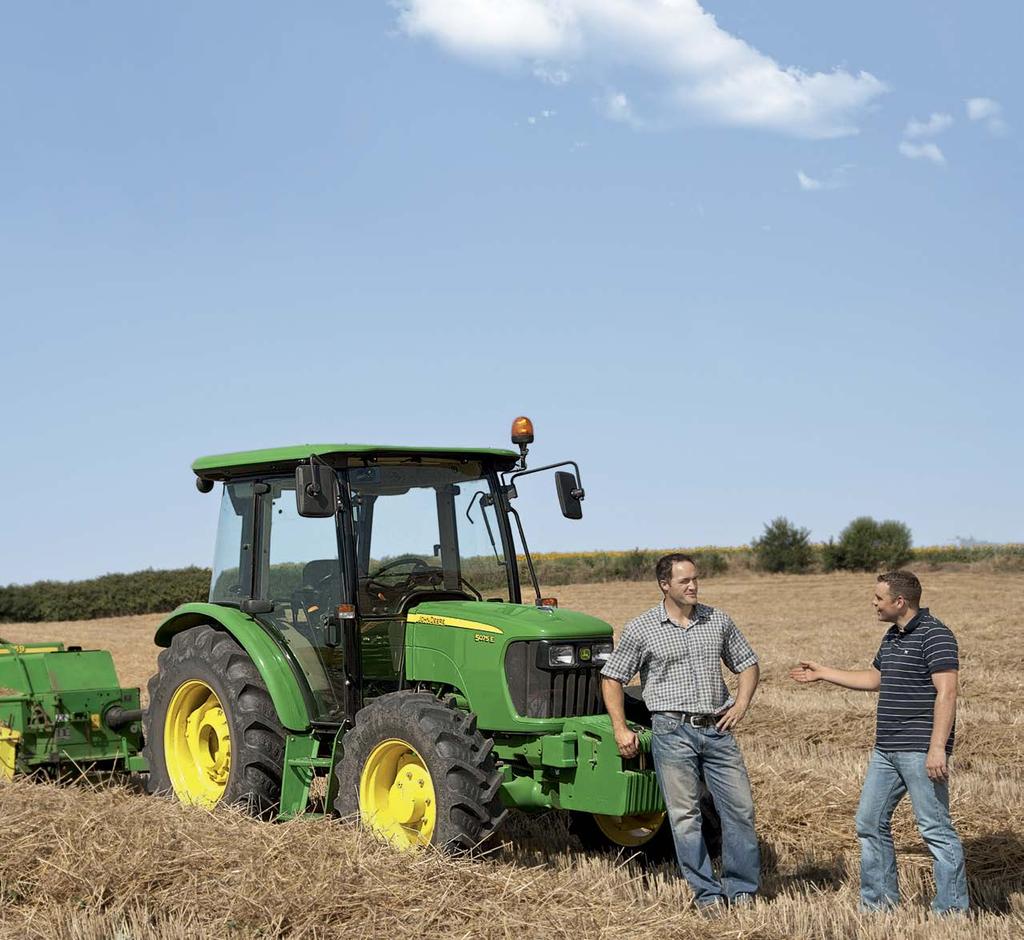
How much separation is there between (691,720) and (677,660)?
0.90 ft

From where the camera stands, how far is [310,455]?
21.9 feet

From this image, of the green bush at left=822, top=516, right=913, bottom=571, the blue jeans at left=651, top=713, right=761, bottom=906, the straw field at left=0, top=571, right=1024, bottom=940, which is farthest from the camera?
the green bush at left=822, top=516, right=913, bottom=571

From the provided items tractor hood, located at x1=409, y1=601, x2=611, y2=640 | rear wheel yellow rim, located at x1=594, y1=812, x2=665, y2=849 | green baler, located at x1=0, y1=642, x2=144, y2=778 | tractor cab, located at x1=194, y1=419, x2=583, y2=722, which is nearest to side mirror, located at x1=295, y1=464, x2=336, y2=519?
tractor cab, located at x1=194, y1=419, x2=583, y2=722

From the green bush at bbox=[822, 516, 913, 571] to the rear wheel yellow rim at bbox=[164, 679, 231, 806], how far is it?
115ft

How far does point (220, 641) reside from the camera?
24.1 feet

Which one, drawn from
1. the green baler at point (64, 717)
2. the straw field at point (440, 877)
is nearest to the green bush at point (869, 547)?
the straw field at point (440, 877)

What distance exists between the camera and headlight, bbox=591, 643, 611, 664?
6508 mm

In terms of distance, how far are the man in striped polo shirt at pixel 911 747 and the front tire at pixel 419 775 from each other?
1.54 metres

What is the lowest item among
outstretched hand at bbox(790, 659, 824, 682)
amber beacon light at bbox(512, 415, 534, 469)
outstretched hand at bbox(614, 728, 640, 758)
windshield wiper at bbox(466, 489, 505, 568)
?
outstretched hand at bbox(614, 728, 640, 758)

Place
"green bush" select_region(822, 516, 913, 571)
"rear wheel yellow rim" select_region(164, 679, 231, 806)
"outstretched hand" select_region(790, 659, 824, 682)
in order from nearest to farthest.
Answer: "outstretched hand" select_region(790, 659, 824, 682)
"rear wheel yellow rim" select_region(164, 679, 231, 806)
"green bush" select_region(822, 516, 913, 571)

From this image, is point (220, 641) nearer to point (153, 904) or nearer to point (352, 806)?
point (352, 806)

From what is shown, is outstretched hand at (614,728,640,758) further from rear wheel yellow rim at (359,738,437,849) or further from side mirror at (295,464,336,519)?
side mirror at (295,464,336,519)

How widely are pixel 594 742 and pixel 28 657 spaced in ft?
14.7

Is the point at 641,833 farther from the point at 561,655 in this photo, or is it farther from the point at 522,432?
the point at 522,432
